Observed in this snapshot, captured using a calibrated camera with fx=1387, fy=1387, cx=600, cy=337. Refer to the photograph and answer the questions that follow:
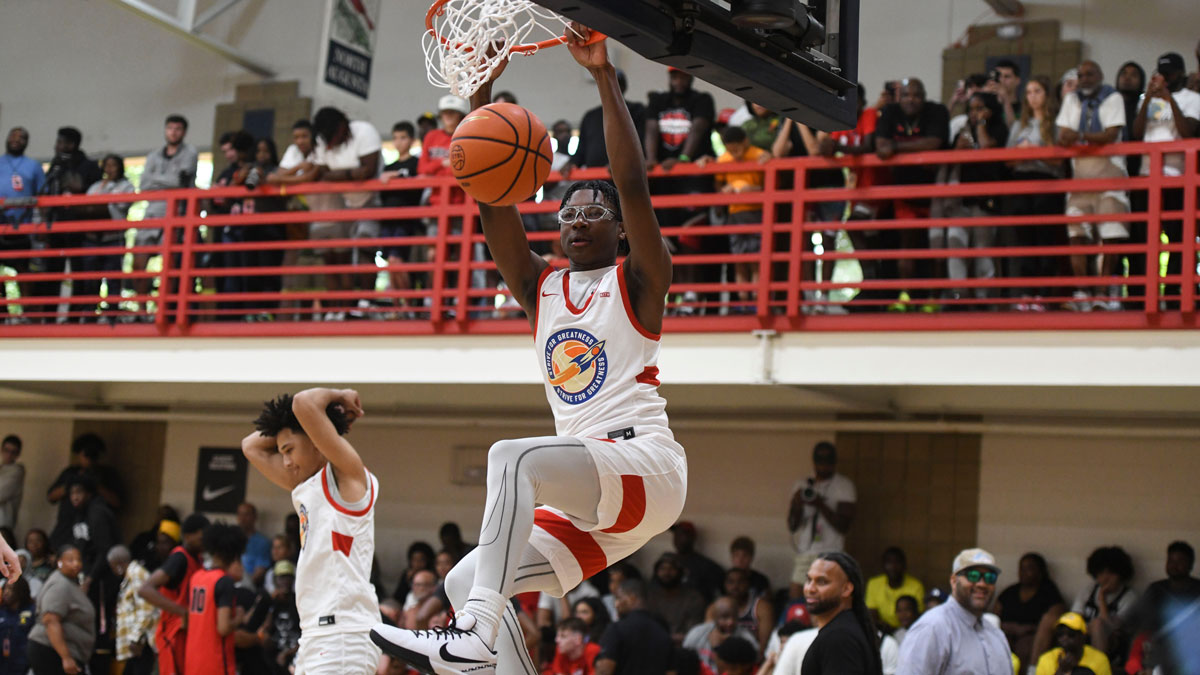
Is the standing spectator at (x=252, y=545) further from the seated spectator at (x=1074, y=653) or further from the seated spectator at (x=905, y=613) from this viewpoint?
the seated spectator at (x=1074, y=653)

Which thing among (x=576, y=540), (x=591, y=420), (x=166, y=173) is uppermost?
(x=166, y=173)

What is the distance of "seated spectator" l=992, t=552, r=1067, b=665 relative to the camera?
10.9 metres

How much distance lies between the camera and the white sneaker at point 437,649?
3.76 metres

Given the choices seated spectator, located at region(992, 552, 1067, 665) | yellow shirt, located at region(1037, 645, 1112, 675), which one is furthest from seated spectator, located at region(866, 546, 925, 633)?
yellow shirt, located at region(1037, 645, 1112, 675)

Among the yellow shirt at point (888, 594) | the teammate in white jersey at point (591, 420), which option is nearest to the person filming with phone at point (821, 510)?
the yellow shirt at point (888, 594)

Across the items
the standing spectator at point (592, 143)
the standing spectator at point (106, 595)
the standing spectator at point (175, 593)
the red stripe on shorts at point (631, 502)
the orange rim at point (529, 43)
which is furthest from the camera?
the standing spectator at point (106, 595)

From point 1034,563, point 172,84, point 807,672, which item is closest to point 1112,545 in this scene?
point 1034,563

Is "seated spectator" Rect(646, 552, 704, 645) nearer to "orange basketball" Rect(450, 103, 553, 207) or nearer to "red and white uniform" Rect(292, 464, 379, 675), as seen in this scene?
"red and white uniform" Rect(292, 464, 379, 675)

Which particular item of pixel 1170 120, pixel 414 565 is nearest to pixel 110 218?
pixel 414 565

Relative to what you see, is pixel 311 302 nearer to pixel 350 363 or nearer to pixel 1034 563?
pixel 350 363

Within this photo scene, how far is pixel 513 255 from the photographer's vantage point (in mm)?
4816

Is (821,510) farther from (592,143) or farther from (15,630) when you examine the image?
(15,630)

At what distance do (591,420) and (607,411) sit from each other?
61 mm

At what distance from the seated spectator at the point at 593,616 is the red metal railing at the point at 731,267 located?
2.26m
